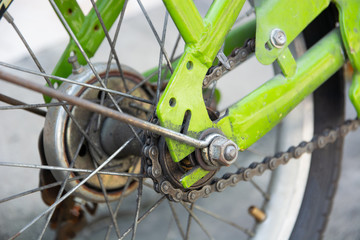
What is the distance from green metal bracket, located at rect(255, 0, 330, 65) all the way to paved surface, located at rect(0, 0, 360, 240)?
0.66 m

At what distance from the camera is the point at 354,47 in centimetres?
114

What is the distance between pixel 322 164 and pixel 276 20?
493 mm

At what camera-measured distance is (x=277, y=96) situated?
1034 mm

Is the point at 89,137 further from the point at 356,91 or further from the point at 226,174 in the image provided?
the point at 356,91

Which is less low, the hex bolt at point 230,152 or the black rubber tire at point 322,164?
→ the hex bolt at point 230,152

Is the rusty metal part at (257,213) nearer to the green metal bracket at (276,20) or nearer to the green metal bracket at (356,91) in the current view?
the green metal bracket at (356,91)

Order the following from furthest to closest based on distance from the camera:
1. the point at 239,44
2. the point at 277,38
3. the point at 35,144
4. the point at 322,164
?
the point at 35,144 → the point at 322,164 → the point at 239,44 → the point at 277,38

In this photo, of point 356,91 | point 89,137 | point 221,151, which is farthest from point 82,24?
point 356,91

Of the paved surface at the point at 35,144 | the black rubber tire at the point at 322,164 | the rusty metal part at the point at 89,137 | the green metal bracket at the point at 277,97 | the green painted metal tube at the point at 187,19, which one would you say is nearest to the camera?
the green painted metal tube at the point at 187,19

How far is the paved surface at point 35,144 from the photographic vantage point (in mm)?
1623

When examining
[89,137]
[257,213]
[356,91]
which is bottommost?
[257,213]

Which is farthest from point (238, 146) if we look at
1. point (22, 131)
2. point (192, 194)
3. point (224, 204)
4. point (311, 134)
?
point (22, 131)

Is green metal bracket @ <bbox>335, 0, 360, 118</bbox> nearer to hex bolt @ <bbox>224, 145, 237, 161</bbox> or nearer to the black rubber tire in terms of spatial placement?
the black rubber tire

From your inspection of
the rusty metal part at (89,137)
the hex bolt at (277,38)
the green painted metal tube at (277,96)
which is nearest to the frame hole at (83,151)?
the rusty metal part at (89,137)
